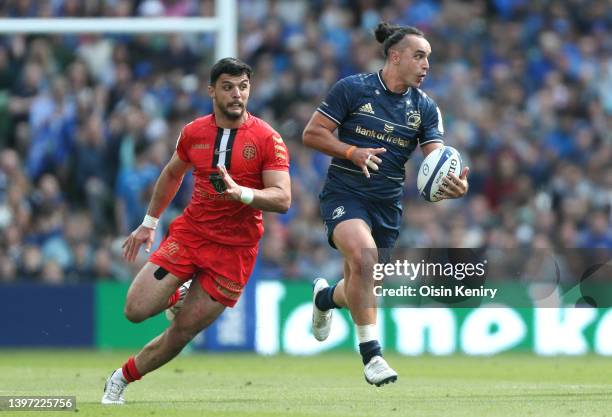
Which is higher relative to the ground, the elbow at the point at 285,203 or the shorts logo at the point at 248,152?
the shorts logo at the point at 248,152

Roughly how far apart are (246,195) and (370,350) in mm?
1513

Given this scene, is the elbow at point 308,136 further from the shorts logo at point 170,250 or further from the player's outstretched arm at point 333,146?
the shorts logo at point 170,250

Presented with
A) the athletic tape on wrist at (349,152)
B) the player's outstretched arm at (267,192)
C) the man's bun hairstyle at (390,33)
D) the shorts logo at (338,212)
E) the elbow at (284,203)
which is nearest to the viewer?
the player's outstretched arm at (267,192)

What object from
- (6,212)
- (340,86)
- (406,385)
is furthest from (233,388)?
(6,212)

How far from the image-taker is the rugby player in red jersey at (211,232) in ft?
32.9

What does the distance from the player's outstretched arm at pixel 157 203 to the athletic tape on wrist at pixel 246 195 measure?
0.92m

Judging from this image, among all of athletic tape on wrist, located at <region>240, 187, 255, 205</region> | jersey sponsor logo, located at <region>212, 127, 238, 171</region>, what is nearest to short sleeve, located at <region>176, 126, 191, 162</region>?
jersey sponsor logo, located at <region>212, 127, 238, 171</region>

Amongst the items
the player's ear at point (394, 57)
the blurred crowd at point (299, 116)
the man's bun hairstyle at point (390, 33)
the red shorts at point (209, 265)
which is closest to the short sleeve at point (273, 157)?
the red shorts at point (209, 265)

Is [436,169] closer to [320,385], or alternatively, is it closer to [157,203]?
[157,203]

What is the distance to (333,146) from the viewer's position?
10.5 metres

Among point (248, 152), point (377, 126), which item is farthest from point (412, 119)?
point (248, 152)

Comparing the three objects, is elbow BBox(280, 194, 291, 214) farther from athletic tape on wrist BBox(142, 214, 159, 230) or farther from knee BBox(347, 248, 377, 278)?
athletic tape on wrist BBox(142, 214, 159, 230)

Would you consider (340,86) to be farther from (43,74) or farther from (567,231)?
(43,74)

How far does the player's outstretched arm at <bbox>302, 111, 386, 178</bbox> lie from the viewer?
10.3 metres
